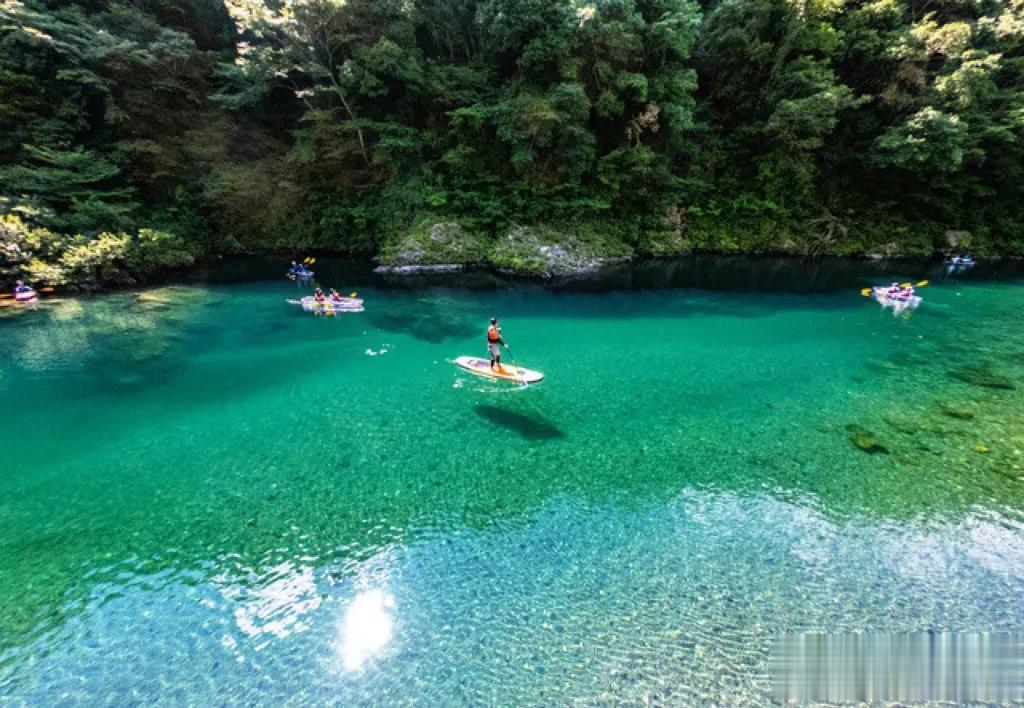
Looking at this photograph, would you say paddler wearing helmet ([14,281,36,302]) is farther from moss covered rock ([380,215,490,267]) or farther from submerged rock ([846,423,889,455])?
submerged rock ([846,423,889,455])

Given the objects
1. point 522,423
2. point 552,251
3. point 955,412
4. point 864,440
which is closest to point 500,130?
point 552,251

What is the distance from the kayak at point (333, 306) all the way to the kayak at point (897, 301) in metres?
28.7

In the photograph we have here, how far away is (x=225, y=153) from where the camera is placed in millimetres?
35094

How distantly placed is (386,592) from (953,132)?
139 ft

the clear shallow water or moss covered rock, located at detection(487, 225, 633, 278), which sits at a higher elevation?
moss covered rock, located at detection(487, 225, 633, 278)

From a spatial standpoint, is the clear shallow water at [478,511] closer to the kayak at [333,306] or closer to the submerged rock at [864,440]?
the submerged rock at [864,440]

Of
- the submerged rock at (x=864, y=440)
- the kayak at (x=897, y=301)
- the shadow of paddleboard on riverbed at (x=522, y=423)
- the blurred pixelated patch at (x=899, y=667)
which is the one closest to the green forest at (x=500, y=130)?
the kayak at (x=897, y=301)

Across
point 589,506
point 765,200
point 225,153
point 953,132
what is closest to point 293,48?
point 225,153

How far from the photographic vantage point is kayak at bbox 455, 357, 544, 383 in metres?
16.7

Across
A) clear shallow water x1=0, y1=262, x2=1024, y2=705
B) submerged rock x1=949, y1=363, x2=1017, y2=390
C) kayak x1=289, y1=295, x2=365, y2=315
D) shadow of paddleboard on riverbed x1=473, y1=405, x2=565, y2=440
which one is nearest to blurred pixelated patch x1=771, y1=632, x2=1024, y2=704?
clear shallow water x1=0, y1=262, x2=1024, y2=705

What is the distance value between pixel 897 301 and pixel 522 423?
2422cm

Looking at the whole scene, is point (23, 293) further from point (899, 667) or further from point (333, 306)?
point (899, 667)

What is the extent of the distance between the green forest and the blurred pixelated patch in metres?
25.9

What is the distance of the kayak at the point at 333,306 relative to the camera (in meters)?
24.3
